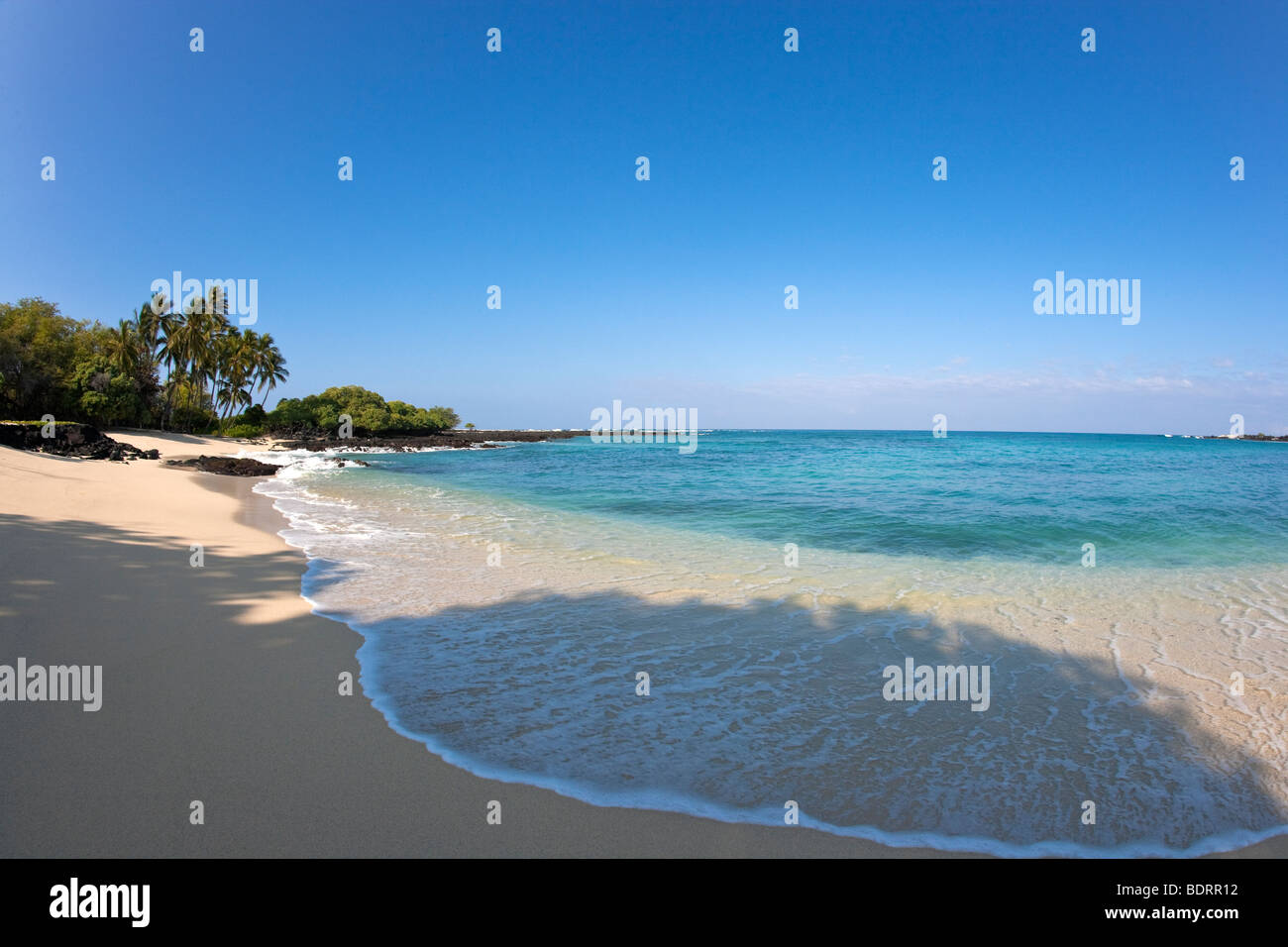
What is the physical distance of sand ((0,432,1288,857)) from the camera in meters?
2.84

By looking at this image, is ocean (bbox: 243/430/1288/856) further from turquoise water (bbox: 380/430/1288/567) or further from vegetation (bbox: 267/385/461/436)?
vegetation (bbox: 267/385/461/436)

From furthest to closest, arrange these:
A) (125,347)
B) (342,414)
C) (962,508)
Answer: (342,414)
(125,347)
(962,508)

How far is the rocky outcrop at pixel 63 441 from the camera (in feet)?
77.9

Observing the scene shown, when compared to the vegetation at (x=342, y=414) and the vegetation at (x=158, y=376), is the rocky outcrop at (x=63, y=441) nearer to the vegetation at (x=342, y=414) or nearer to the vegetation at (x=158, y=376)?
the vegetation at (x=158, y=376)

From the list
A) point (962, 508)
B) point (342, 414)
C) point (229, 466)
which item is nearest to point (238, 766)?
point (962, 508)

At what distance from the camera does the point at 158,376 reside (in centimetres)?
5519

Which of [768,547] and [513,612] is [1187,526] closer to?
[768,547]

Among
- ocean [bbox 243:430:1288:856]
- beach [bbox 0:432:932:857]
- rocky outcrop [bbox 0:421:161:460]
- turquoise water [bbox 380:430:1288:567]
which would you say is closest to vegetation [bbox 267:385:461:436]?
rocky outcrop [bbox 0:421:161:460]

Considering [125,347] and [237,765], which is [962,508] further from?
[125,347]

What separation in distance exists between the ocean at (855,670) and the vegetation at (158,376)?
46.2 meters

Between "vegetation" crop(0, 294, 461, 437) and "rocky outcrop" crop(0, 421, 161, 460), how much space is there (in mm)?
19095

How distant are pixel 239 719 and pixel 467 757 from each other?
168cm

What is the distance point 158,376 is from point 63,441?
38.5 m

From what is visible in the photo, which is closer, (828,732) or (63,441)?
(828,732)
